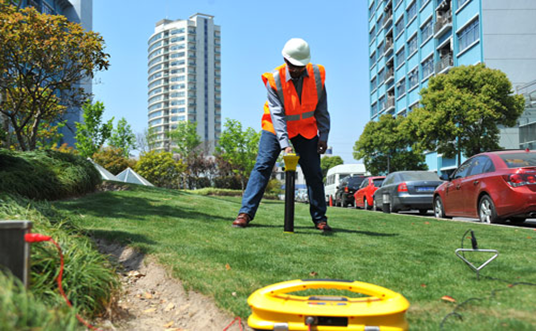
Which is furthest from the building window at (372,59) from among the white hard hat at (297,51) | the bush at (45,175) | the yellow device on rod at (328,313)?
the yellow device on rod at (328,313)

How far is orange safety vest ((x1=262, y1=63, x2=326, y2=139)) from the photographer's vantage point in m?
5.64

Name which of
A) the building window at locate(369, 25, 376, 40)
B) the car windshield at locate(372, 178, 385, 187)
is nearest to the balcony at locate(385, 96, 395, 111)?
the building window at locate(369, 25, 376, 40)

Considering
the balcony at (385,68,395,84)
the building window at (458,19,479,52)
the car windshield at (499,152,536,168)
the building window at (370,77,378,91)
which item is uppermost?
the building window at (370,77,378,91)

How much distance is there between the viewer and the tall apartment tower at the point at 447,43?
34.2 m

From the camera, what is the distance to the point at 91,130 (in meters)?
32.1

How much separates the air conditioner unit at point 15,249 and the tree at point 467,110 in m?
28.0

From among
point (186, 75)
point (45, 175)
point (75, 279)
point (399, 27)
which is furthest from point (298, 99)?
point (186, 75)

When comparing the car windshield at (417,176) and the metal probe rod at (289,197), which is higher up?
the car windshield at (417,176)

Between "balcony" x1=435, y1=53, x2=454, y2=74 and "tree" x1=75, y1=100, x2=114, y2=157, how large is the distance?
26309 mm

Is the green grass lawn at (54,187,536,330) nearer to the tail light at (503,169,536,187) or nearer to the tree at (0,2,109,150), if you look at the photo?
the tail light at (503,169,536,187)

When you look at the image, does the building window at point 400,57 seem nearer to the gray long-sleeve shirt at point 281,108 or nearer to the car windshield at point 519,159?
the car windshield at point 519,159

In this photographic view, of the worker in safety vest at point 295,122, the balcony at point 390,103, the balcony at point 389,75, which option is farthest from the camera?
the balcony at point 389,75

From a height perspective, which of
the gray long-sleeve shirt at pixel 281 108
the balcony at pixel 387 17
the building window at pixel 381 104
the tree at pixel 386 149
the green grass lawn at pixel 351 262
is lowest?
the green grass lawn at pixel 351 262

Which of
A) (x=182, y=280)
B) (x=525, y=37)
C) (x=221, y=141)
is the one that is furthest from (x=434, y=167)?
(x=182, y=280)
